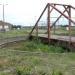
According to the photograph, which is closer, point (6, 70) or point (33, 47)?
point (6, 70)

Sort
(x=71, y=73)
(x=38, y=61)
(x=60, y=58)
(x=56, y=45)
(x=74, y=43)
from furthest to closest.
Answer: (x=56, y=45)
(x=74, y=43)
(x=60, y=58)
(x=38, y=61)
(x=71, y=73)

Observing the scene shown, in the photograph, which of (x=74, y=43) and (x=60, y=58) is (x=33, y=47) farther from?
(x=60, y=58)

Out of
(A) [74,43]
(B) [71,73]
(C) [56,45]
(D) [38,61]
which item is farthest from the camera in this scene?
(C) [56,45]

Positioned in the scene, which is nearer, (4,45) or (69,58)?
(69,58)

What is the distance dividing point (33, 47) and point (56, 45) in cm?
226

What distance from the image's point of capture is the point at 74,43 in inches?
896

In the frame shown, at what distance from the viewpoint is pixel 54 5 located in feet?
85.9

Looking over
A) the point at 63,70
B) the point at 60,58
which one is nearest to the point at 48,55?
the point at 60,58

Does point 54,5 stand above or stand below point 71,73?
above

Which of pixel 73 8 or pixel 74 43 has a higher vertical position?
pixel 73 8

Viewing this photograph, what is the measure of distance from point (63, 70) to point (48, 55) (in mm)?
4309

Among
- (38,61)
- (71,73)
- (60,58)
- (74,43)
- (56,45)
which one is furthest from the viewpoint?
(56,45)

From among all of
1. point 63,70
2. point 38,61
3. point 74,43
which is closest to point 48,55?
point 38,61

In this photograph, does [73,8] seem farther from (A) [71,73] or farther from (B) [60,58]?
(A) [71,73]
